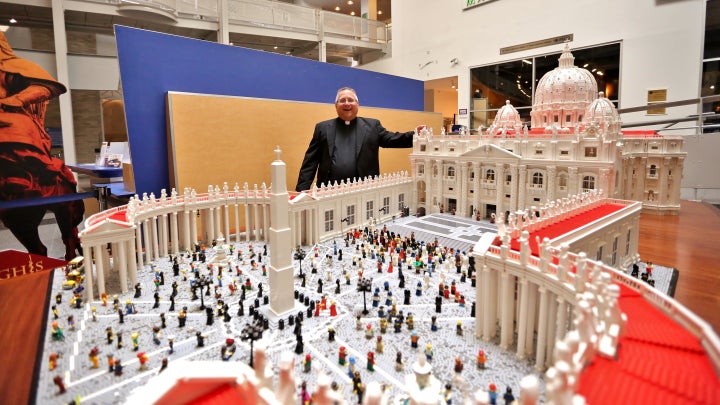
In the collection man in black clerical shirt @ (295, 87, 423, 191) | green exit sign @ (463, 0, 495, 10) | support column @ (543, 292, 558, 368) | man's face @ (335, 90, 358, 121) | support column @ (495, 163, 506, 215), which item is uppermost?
green exit sign @ (463, 0, 495, 10)

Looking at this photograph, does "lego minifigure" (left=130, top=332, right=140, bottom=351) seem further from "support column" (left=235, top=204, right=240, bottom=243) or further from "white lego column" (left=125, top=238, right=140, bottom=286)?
"support column" (left=235, top=204, right=240, bottom=243)

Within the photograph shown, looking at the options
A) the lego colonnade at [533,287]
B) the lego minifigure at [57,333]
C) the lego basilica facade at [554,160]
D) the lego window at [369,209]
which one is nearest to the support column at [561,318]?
the lego colonnade at [533,287]

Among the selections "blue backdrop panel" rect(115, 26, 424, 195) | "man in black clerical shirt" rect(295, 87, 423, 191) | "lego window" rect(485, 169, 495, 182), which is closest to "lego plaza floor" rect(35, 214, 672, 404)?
"blue backdrop panel" rect(115, 26, 424, 195)

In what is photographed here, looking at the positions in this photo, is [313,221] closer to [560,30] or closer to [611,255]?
[611,255]

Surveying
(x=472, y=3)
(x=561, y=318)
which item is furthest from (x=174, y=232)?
(x=472, y=3)

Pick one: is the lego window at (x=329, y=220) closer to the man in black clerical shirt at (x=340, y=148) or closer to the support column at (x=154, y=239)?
the man in black clerical shirt at (x=340, y=148)

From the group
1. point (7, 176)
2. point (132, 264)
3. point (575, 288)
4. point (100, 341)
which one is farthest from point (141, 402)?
point (7, 176)

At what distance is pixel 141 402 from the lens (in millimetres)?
5523

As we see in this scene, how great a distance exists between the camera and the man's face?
2072 cm

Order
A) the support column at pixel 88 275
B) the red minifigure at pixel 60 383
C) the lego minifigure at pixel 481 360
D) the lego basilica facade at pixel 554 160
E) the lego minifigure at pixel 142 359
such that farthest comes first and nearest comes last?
the lego basilica facade at pixel 554 160 < the support column at pixel 88 275 < the lego minifigure at pixel 142 359 < the lego minifigure at pixel 481 360 < the red minifigure at pixel 60 383

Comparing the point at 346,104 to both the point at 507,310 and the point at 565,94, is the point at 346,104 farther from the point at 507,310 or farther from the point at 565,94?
the point at 507,310

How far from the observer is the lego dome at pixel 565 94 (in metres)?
23.5

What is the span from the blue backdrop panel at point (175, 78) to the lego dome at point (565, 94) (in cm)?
1421

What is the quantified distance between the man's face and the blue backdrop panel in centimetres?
376
